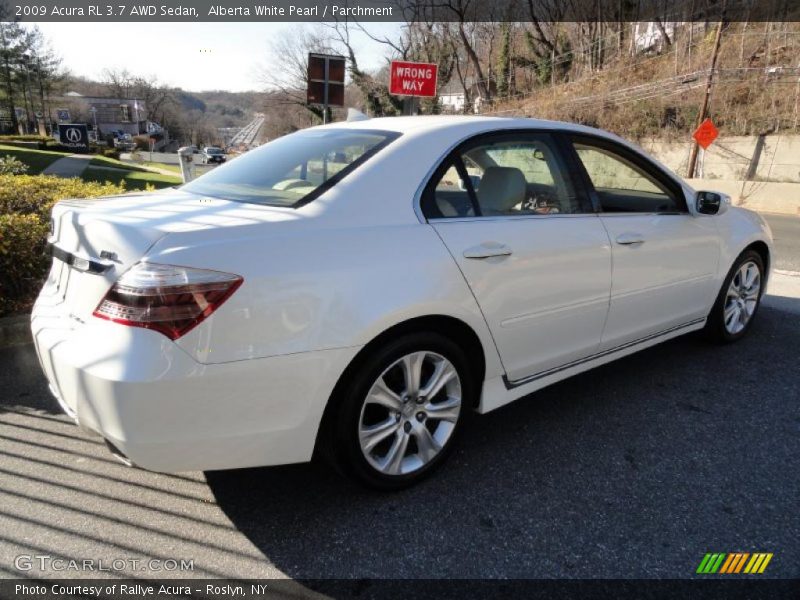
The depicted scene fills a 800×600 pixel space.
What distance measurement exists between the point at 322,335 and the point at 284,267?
0.29 metres

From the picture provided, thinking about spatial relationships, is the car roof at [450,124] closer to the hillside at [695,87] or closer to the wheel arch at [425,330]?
the wheel arch at [425,330]

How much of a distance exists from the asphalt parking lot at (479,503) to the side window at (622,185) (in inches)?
50.1

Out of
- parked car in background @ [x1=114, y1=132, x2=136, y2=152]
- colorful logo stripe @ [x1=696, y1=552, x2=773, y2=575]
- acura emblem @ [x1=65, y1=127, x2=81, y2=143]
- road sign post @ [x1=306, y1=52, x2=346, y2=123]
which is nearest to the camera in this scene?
colorful logo stripe @ [x1=696, y1=552, x2=773, y2=575]

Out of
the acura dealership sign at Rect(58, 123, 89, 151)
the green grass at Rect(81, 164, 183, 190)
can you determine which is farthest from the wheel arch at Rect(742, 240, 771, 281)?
the acura dealership sign at Rect(58, 123, 89, 151)

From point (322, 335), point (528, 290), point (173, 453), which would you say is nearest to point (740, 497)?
point (528, 290)

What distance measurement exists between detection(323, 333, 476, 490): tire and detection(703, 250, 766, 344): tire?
8.23 feet

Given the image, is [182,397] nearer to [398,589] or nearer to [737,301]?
[398,589]

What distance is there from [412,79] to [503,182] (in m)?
10.9

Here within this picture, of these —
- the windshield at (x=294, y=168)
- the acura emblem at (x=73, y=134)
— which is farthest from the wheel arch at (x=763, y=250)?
the acura emblem at (x=73, y=134)

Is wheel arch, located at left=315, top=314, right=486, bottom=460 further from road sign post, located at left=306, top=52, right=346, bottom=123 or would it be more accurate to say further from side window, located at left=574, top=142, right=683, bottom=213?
road sign post, located at left=306, top=52, right=346, bottom=123

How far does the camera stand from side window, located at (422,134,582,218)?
2566 mm

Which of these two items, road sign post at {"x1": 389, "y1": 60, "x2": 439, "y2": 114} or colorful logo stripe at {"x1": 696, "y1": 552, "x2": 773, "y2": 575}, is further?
road sign post at {"x1": 389, "y1": 60, "x2": 439, "y2": 114}

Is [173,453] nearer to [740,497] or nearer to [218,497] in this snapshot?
[218,497]

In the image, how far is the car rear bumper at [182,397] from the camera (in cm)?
184
